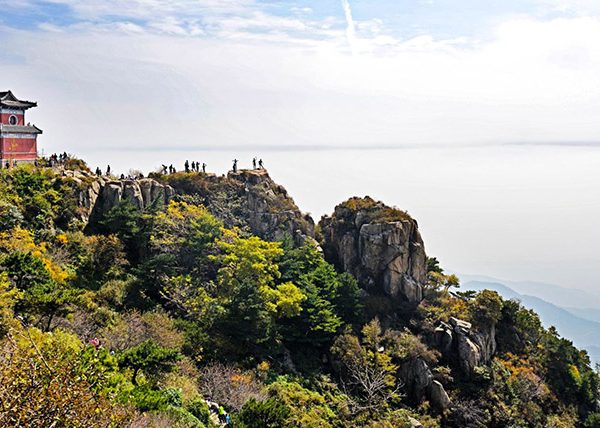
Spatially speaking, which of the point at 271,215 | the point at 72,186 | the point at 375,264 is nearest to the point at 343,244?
the point at 375,264

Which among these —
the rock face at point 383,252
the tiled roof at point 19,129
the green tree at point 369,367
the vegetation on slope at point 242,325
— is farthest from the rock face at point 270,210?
the tiled roof at point 19,129

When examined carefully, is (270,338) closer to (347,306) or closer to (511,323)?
(347,306)

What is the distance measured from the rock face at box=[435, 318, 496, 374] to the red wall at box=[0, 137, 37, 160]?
29.1 m

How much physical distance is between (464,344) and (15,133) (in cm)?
3114

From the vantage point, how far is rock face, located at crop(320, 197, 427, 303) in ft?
101

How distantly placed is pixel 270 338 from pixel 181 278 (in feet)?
19.3

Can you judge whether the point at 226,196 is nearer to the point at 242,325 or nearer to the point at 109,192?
the point at 109,192

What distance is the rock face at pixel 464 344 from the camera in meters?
27.0

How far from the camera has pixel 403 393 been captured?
25.7 meters

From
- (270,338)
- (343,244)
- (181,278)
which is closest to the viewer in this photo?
(270,338)

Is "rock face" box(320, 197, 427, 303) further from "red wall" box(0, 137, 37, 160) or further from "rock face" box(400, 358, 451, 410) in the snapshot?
"red wall" box(0, 137, 37, 160)

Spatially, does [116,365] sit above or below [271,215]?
below

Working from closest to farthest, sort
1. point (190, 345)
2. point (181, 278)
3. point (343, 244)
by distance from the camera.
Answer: point (190, 345)
point (181, 278)
point (343, 244)

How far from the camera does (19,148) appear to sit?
33781mm
